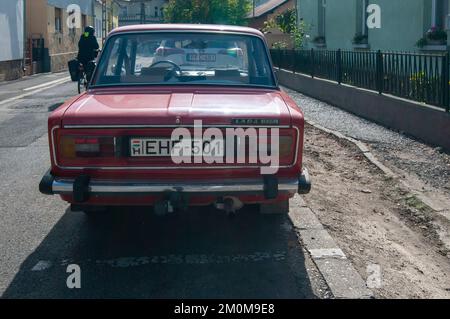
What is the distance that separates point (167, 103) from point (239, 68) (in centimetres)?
133

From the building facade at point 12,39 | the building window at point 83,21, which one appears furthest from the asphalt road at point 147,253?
the building window at point 83,21

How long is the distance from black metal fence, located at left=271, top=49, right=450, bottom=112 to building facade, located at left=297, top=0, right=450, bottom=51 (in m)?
1.48

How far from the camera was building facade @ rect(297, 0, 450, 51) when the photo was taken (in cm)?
1309

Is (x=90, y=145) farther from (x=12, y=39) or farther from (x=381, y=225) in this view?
(x=12, y=39)

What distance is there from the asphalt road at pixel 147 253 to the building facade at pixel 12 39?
19.2 meters

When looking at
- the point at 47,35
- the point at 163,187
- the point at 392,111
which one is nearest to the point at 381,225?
the point at 163,187

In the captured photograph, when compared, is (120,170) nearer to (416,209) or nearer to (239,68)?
(239,68)

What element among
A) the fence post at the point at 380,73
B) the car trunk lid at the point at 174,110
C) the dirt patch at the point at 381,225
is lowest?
the dirt patch at the point at 381,225

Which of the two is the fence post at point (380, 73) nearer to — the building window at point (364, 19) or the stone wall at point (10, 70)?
the building window at point (364, 19)

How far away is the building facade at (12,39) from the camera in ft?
79.8

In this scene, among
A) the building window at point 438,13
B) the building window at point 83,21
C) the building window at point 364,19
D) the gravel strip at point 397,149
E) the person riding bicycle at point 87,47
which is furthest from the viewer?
the building window at point 83,21

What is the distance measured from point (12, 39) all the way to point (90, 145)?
76.7ft

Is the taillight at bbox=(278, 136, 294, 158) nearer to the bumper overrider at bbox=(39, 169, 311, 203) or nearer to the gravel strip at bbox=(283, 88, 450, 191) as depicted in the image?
the bumper overrider at bbox=(39, 169, 311, 203)

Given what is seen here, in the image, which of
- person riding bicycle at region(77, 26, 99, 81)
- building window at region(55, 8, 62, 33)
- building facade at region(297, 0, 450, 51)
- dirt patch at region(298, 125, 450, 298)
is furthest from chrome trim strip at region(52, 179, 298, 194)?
building window at region(55, 8, 62, 33)
